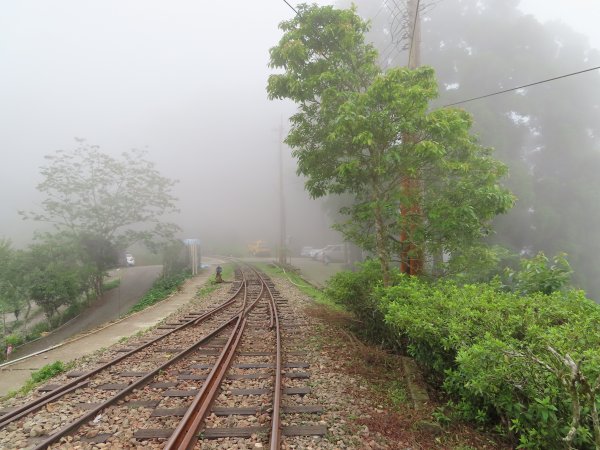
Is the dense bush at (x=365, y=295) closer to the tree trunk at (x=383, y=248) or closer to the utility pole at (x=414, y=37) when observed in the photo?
the tree trunk at (x=383, y=248)

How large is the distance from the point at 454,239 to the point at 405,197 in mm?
1203

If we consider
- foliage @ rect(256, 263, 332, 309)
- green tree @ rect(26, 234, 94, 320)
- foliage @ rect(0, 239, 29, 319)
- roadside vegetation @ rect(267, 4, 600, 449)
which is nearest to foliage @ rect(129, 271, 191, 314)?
green tree @ rect(26, 234, 94, 320)

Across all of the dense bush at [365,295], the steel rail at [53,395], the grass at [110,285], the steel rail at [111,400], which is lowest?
the grass at [110,285]

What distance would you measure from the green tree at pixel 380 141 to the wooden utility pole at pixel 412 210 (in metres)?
0.05

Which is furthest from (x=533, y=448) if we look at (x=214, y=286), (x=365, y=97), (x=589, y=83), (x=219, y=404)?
(x=589, y=83)

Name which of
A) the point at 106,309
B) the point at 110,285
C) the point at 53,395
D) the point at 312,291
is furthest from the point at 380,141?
the point at 110,285

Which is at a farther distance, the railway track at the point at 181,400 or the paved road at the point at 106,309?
the paved road at the point at 106,309

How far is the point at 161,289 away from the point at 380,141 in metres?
18.3

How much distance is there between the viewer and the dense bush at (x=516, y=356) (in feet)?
9.15

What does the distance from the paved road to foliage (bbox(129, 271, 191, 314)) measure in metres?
0.66

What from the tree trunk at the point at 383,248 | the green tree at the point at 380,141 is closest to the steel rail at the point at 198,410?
the tree trunk at the point at 383,248

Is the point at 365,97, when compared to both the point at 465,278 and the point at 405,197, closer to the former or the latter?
the point at 405,197

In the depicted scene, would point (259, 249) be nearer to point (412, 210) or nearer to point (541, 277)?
point (412, 210)

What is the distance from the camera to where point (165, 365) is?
610cm
